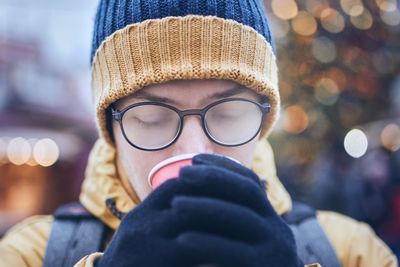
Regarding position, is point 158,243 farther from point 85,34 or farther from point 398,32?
point 85,34

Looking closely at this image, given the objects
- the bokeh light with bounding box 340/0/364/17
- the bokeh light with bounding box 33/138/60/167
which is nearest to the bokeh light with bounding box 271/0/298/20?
the bokeh light with bounding box 340/0/364/17

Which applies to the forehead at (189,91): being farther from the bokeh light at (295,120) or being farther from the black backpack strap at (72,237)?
the bokeh light at (295,120)

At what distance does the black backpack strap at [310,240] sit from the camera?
1.68 m

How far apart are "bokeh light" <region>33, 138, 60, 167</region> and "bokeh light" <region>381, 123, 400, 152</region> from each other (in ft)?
13.3

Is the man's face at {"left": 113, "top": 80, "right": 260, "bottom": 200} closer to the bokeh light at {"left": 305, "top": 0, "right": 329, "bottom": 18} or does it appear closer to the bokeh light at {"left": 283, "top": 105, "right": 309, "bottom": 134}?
the bokeh light at {"left": 305, "top": 0, "right": 329, "bottom": 18}

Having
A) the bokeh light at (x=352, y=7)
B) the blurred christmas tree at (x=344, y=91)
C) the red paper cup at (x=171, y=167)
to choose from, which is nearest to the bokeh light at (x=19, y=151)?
the blurred christmas tree at (x=344, y=91)

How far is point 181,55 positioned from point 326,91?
4594 mm

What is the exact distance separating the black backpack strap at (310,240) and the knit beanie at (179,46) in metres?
0.42

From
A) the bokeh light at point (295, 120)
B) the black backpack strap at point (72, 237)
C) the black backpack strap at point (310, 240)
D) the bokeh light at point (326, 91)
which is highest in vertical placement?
the black backpack strap at point (72, 237)

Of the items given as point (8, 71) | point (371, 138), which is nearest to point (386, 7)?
point (371, 138)

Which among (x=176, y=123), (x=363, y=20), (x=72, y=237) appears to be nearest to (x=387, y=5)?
(x=363, y=20)

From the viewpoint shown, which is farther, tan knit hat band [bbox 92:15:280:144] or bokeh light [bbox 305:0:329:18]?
bokeh light [bbox 305:0:329:18]

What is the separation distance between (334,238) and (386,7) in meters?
4.10

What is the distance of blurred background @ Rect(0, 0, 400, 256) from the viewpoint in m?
5.41
